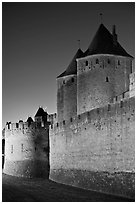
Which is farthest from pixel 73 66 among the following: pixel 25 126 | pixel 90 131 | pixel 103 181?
pixel 103 181

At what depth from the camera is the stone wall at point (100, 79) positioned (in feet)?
91.8

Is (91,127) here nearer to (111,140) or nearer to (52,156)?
(111,140)

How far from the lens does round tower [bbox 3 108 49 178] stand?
29.8m

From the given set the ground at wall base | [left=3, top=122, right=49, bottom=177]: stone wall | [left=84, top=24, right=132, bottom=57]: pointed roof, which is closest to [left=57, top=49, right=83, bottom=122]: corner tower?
[left=84, top=24, right=132, bottom=57]: pointed roof

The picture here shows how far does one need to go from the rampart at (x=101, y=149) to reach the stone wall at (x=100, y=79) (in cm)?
284

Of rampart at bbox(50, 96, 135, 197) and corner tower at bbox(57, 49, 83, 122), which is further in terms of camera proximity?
corner tower at bbox(57, 49, 83, 122)

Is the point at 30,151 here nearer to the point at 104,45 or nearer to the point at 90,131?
the point at 104,45

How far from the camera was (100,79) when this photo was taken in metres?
28.1

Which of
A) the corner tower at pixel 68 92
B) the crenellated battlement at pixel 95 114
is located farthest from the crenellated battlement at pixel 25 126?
the crenellated battlement at pixel 95 114

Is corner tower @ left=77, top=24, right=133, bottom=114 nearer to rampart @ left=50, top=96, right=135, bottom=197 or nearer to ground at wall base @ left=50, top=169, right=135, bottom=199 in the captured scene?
rampart @ left=50, top=96, right=135, bottom=197

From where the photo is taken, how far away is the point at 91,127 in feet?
66.3

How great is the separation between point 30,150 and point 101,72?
22.5 ft

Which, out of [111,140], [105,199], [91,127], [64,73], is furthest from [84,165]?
[64,73]

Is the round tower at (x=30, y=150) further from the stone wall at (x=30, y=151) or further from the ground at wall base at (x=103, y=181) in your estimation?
the ground at wall base at (x=103, y=181)
